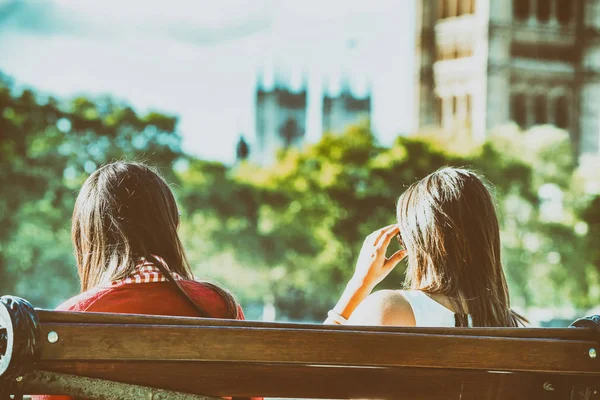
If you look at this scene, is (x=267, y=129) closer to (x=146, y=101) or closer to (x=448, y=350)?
(x=146, y=101)

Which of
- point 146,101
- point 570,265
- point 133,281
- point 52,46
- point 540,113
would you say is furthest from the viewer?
point 540,113

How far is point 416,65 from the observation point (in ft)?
224

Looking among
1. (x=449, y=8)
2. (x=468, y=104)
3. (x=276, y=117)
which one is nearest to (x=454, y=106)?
(x=468, y=104)

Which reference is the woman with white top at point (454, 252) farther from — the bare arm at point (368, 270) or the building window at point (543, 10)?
the building window at point (543, 10)

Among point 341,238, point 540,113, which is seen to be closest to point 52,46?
point 341,238

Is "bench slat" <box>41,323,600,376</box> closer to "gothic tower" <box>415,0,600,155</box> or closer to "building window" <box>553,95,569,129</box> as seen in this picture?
"gothic tower" <box>415,0,600,155</box>

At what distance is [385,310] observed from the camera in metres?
2.35

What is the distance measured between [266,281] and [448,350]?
36.8m

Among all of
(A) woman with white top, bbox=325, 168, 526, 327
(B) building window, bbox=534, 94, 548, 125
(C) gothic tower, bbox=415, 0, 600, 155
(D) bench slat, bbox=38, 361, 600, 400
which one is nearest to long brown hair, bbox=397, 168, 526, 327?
(A) woman with white top, bbox=325, 168, 526, 327

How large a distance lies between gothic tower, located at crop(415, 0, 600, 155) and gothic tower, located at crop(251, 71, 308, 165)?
2840cm

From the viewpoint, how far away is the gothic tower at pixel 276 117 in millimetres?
95250

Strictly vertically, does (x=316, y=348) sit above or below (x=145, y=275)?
below

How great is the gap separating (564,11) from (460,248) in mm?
69215

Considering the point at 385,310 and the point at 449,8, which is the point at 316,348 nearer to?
the point at 385,310
